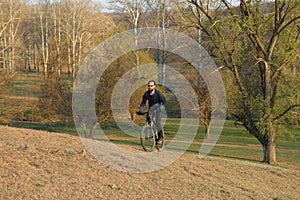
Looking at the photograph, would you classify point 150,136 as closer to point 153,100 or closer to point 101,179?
point 153,100

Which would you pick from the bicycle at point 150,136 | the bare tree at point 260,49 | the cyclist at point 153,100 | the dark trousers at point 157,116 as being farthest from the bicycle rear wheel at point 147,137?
the bare tree at point 260,49

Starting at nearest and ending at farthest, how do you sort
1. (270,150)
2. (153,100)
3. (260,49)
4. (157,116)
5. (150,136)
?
(153,100)
(157,116)
(150,136)
(260,49)
(270,150)

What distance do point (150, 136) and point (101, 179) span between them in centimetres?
354

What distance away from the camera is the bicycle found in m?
12.1

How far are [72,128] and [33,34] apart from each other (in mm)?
37280

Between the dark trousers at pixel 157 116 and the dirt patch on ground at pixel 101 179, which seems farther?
the dark trousers at pixel 157 116

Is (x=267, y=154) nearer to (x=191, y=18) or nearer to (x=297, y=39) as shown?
(x=297, y=39)

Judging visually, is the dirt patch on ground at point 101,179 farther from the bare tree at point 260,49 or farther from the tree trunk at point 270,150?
the tree trunk at point 270,150

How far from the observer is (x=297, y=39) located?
22484 millimetres

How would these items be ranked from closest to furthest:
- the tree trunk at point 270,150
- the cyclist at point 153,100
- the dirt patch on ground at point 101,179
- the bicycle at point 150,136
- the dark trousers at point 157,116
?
1. the dirt patch on ground at point 101,179
2. the cyclist at point 153,100
3. the dark trousers at point 157,116
4. the bicycle at point 150,136
5. the tree trunk at point 270,150

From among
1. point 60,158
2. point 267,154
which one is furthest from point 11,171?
point 267,154

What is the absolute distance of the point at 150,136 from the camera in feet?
40.5

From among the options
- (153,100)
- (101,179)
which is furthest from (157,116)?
(101,179)

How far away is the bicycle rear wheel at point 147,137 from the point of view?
12172 mm
